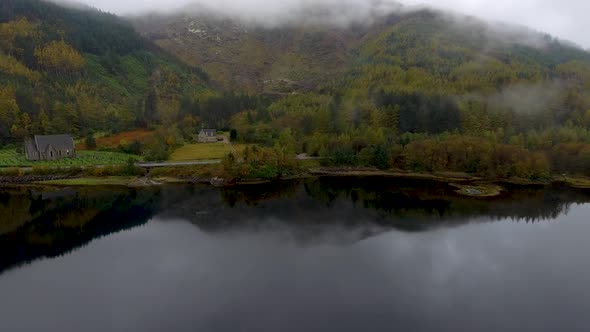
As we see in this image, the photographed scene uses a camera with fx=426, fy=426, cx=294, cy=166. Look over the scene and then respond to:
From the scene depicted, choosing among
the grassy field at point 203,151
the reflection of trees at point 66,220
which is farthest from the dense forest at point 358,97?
the reflection of trees at point 66,220

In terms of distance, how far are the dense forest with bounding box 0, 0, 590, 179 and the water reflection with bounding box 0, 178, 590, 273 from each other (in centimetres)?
1099

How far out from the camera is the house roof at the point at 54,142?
64.6 metres

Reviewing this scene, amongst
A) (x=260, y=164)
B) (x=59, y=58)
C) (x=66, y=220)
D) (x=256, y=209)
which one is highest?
(x=59, y=58)

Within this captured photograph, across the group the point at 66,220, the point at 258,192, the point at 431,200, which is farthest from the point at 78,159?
the point at 431,200

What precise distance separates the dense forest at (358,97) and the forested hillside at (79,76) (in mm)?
329

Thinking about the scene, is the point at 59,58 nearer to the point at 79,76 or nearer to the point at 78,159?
the point at 79,76

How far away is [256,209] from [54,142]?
126 ft

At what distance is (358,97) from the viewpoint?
92.9m

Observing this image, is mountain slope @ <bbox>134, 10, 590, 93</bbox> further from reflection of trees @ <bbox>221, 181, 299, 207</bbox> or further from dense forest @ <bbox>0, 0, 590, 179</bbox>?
reflection of trees @ <bbox>221, 181, 299, 207</bbox>

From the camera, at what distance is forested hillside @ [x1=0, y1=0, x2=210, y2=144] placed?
80.8 m

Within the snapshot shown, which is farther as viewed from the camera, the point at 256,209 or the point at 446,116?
the point at 446,116

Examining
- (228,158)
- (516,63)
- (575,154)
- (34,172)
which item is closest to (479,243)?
(228,158)

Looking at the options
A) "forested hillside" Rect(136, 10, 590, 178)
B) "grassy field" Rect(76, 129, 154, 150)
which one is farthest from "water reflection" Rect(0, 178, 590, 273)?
"grassy field" Rect(76, 129, 154, 150)

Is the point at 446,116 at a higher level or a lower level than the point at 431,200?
higher
